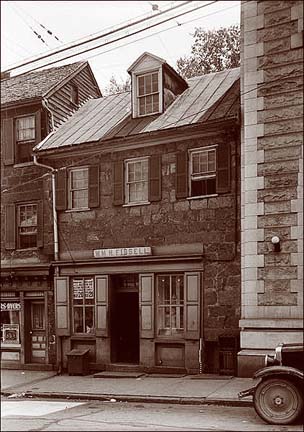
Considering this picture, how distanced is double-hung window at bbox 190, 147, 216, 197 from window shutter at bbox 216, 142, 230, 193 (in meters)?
0.20

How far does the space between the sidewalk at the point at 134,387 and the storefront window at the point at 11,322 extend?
1467mm

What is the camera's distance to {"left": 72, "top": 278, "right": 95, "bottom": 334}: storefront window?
1639 cm

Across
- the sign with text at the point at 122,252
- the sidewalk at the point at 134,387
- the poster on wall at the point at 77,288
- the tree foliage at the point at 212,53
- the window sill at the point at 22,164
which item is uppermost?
the tree foliage at the point at 212,53

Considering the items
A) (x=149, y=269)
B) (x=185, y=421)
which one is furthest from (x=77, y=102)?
(x=185, y=421)

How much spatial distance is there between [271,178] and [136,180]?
4.03 meters

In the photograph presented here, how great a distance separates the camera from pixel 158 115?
16422 millimetres

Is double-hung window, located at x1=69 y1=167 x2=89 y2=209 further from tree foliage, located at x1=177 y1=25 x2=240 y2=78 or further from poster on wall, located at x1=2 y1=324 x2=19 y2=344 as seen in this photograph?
tree foliage, located at x1=177 y1=25 x2=240 y2=78

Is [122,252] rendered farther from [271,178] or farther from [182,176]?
[271,178]

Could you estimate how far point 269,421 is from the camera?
923cm

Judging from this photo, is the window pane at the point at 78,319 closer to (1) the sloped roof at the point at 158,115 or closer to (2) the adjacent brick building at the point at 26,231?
(2) the adjacent brick building at the point at 26,231

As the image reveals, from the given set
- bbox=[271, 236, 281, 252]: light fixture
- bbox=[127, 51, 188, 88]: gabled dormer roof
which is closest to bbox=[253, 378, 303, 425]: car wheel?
bbox=[271, 236, 281, 252]: light fixture

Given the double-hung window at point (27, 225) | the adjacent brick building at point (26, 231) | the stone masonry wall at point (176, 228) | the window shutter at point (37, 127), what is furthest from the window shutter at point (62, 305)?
the window shutter at point (37, 127)

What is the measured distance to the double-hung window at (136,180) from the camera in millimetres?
15867

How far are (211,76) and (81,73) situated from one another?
4.55 m
